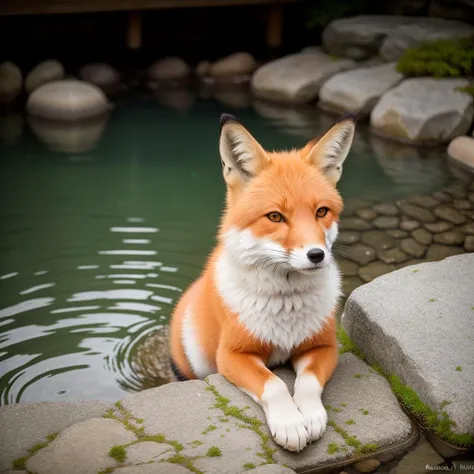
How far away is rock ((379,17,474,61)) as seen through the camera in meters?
10.9

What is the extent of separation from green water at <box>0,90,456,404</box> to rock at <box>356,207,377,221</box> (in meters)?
0.47

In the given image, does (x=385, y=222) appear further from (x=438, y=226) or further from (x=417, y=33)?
(x=417, y=33)

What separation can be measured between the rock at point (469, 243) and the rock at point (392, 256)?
627 millimetres

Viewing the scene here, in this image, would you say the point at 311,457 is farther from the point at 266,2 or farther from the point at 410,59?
the point at 266,2

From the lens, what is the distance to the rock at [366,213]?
279 inches

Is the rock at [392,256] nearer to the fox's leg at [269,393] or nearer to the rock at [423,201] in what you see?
the rock at [423,201]

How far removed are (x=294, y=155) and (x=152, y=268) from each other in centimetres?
294

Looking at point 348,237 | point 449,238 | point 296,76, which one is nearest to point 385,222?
point 348,237

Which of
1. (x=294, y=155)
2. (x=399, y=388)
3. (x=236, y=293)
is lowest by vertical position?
(x=399, y=388)

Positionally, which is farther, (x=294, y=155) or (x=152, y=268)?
(x=152, y=268)

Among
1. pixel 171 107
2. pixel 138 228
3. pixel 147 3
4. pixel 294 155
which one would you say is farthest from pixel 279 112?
pixel 294 155

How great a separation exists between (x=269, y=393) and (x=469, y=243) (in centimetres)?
408

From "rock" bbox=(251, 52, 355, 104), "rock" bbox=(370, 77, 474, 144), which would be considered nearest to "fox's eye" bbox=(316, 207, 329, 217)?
"rock" bbox=(370, 77, 474, 144)

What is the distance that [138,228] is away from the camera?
6828 mm
